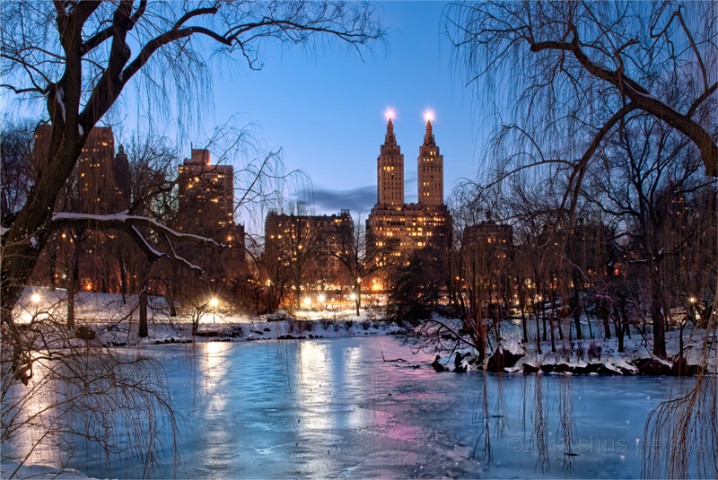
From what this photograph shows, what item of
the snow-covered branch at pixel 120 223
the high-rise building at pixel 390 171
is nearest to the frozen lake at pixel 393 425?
the snow-covered branch at pixel 120 223

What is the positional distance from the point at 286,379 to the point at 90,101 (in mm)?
11216

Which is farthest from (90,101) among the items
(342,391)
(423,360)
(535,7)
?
(423,360)

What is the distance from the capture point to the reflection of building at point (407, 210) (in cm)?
1124

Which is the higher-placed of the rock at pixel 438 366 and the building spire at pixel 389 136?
the building spire at pixel 389 136

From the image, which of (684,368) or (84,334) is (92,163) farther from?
(684,368)

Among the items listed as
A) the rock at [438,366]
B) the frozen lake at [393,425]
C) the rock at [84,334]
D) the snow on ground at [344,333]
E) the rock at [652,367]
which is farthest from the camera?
the rock at [438,366]

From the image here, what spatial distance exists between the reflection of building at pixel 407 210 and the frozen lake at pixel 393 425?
3.73 m

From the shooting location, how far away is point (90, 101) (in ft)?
16.3

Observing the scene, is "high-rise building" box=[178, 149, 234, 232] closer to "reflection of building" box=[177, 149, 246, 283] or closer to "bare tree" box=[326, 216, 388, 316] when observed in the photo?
"reflection of building" box=[177, 149, 246, 283]

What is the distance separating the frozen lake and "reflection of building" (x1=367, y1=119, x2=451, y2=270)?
3.73 metres

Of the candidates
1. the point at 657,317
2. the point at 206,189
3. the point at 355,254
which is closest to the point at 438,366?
the point at 657,317

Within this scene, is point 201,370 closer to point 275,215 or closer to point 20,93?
point 275,215

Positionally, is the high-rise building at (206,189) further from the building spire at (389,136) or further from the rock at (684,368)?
the building spire at (389,136)

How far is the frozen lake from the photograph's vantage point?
7.56 metres
